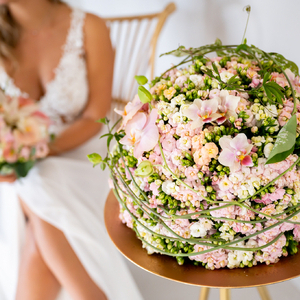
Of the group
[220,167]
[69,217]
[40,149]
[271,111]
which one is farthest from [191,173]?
[40,149]

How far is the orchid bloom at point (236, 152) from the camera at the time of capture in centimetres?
38

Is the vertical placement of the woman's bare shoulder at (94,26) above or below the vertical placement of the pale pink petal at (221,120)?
below

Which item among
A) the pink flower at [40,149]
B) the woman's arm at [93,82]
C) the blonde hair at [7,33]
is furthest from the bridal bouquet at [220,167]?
the blonde hair at [7,33]

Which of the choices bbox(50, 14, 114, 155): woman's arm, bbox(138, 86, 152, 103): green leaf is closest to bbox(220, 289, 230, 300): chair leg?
bbox(138, 86, 152, 103): green leaf

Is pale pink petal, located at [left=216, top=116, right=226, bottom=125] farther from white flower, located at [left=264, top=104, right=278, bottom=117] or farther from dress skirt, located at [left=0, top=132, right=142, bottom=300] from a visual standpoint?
Result: dress skirt, located at [left=0, top=132, right=142, bottom=300]

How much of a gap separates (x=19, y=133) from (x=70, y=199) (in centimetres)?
28

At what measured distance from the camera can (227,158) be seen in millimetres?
387

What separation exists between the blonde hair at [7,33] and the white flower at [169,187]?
1.07m

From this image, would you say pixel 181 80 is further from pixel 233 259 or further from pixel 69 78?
pixel 69 78

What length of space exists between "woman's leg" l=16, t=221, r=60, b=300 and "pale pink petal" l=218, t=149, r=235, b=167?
2.75 feet

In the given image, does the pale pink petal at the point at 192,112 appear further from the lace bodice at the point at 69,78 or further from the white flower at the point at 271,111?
the lace bodice at the point at 69,78

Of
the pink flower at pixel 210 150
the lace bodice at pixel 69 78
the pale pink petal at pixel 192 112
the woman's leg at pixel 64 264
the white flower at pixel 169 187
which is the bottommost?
the woman's leg at pixel 64 264

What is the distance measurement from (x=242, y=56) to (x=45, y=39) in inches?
38.6

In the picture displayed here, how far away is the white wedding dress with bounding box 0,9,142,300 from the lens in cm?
92
